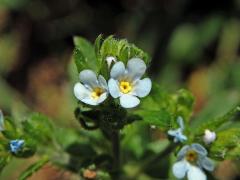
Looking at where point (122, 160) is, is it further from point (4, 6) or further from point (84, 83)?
point (4, 6)

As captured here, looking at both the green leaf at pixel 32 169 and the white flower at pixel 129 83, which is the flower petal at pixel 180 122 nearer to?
the white flower at pixel 129 83

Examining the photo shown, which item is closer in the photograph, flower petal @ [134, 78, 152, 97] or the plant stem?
flower petal @ [134, 78, 152, 97]

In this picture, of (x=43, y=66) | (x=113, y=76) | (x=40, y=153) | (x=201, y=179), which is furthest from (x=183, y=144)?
(x=43, y=66)

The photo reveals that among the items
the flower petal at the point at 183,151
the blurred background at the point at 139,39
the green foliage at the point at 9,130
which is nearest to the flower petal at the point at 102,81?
the flower petal at the point at 183,151

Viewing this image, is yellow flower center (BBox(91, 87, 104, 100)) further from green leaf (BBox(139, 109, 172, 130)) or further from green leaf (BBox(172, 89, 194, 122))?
green leaf (BBox(172, 89, 194, 122))

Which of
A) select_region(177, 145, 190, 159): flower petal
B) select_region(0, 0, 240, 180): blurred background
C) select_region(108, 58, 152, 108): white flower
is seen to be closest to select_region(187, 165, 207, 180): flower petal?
select_region(177, 145, 190, 159): flower petal
